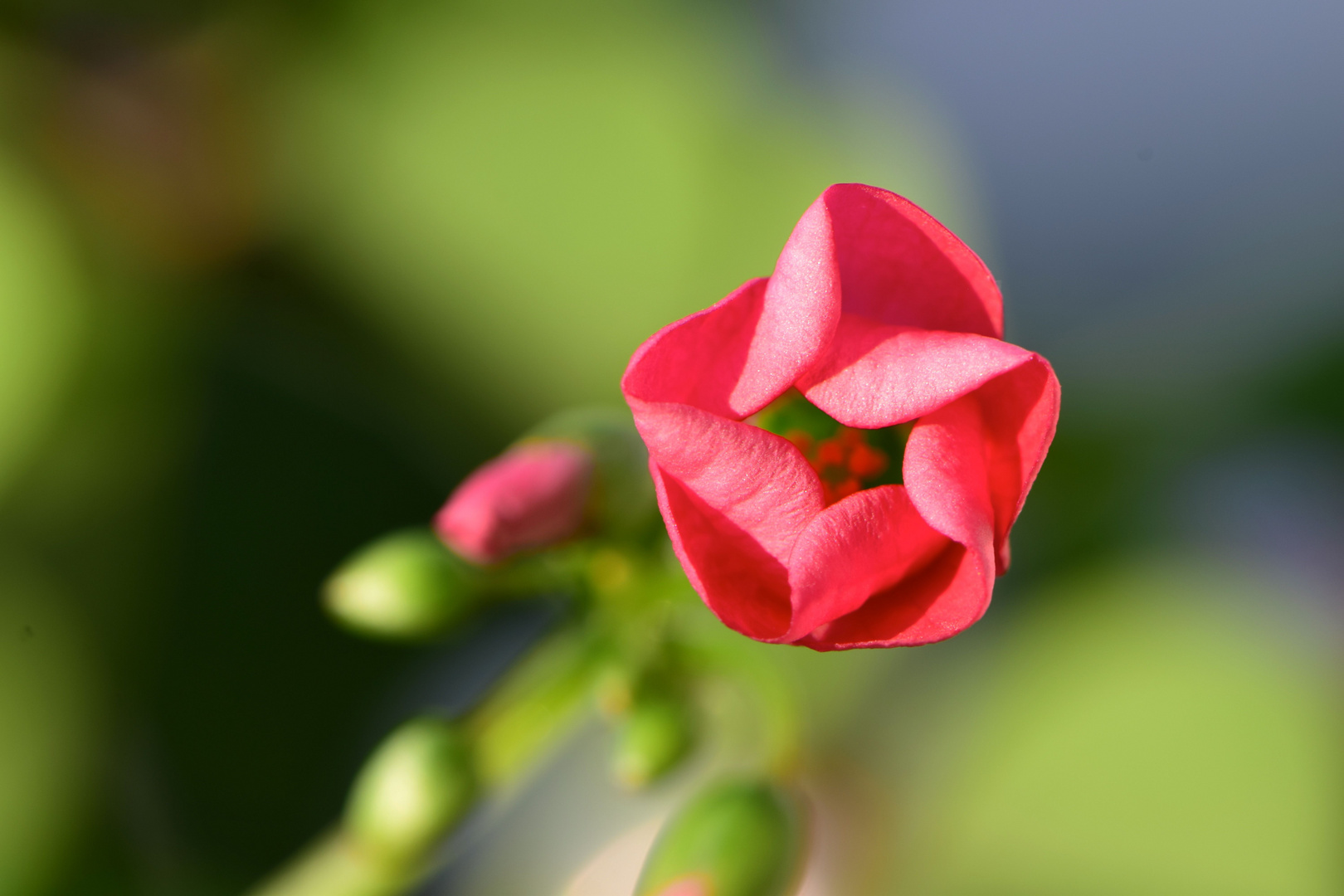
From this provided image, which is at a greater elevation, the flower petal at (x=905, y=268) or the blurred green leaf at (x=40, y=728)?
the flower petal at (x=905, y=268)

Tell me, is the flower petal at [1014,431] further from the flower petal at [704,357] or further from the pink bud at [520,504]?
the pink bud at [520,504]

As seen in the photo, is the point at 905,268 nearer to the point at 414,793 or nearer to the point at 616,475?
the point at 616,475

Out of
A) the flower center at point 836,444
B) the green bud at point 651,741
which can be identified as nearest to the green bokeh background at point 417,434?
the green bud at point 651,741

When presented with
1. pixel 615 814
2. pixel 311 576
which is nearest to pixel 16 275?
pixel 311 576

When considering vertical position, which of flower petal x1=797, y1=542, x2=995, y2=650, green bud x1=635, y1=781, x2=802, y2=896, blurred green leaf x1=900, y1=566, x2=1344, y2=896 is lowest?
blurred green leaf x1=900, y1=566, x2=1344, y2=896

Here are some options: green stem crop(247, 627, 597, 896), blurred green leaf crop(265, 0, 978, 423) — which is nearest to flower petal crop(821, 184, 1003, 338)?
green stem crop(247, 627, 597, 896)

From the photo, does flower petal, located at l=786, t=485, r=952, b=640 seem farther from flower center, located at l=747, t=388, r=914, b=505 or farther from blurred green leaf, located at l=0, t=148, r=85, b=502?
blurred green leaf, located at l=0, t=148, r=85, b=502
